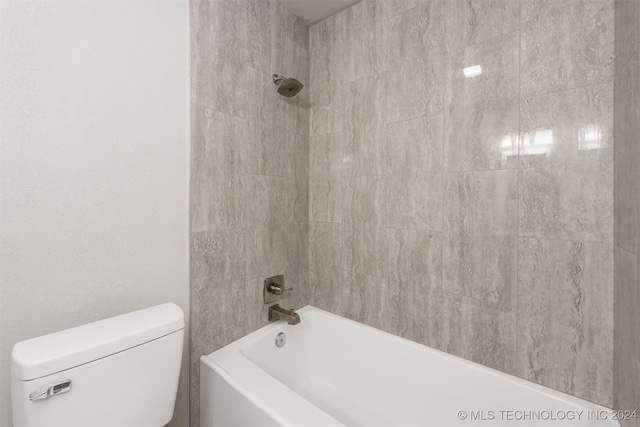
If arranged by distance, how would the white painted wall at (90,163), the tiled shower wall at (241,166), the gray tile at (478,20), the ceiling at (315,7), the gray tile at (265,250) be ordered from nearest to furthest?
1. the white painted wall at (90,163)
2. the gray tile at (478,20)
3. the tiled shower wall at (241,166)
4. the gray tile at (265,250)
5. the ceiling at (315,7)

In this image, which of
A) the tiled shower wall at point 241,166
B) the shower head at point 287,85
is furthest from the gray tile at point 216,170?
the shower head at point 287,85

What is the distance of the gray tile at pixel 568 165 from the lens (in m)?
1.00

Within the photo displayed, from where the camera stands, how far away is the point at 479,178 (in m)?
1.24

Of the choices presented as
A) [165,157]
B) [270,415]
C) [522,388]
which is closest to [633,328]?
[522,388]

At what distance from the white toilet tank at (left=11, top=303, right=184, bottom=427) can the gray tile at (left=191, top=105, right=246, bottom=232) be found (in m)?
0.46

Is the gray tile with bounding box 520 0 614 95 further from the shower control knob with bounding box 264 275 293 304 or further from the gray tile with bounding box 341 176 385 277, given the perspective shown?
the shower control knob with bounding box 264 275 293 304

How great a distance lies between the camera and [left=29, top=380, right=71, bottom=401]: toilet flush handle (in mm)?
710

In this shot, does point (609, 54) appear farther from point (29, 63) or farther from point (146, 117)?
point (29, 63)

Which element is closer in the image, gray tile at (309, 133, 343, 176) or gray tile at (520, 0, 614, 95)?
gray tile at (520, 0, 614, 95)

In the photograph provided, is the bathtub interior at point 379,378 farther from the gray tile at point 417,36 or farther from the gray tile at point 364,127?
the gray tile at point 417,36

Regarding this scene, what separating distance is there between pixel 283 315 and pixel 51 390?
0.99 metres

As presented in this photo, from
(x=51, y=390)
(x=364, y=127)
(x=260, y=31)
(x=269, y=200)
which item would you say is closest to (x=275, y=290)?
(x=269, y=200)

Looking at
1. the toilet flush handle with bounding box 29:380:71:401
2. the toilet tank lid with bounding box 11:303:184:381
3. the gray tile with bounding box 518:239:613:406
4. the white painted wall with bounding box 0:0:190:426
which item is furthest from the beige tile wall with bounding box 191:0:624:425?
the toilet flush handle with bounding box 29:380:71:401

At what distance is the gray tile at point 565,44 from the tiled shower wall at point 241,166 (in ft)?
3.84
